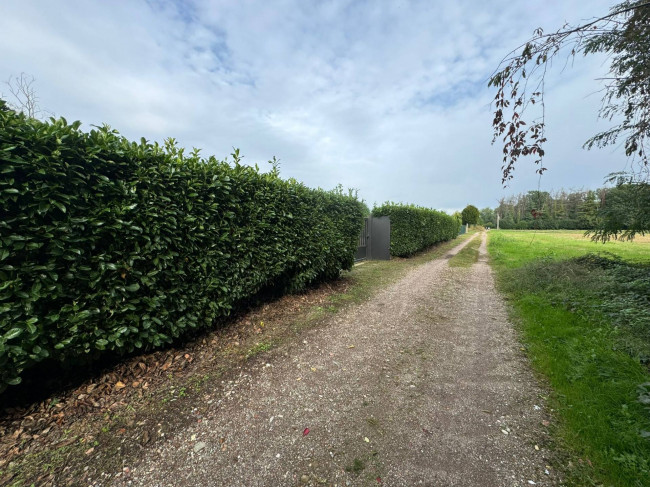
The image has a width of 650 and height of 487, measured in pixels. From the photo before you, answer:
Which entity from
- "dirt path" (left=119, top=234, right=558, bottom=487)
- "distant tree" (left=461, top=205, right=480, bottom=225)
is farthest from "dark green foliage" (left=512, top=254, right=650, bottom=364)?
"distant tree" (left=461, top=205, right=480, bottom=225)

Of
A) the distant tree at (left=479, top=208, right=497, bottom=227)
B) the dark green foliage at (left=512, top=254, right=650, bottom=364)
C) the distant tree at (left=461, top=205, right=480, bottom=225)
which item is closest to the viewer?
the dark green foliage at (left=512, top=254, right=650, bottom=364)

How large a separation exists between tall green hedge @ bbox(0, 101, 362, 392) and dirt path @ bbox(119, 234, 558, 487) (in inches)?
46.6

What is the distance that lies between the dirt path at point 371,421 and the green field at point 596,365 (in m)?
0.21

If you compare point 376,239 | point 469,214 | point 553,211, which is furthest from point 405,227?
point 469,214

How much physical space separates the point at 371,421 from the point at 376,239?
33.1ft

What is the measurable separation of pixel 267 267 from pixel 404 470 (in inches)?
124

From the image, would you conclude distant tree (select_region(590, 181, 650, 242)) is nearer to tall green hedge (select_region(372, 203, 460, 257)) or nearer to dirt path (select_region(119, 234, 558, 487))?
dirt path (select_region(119, 234, 558, 487))

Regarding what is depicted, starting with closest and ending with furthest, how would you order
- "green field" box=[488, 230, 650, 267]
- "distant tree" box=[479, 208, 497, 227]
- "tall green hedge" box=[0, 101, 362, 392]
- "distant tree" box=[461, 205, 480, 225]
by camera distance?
"tall green hedge" box=[0, 101, 362, 392]
"green field" box=[488, 230, 650, 267]
"distant tree" box=[461, 205, 480, 225]
"distant tree" box=[479, 208, 497, 227]

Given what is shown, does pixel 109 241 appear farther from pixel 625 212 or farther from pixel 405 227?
pixel 405 227

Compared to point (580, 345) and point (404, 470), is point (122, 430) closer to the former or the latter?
point (404, 470)

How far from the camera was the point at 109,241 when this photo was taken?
2.48 meters

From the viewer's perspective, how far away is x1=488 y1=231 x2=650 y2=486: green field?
1.76 meters

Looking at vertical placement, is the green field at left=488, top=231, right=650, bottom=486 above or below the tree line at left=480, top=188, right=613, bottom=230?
below

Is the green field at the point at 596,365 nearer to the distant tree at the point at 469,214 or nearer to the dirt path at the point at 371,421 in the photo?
the dirt path at the point at 371,421
